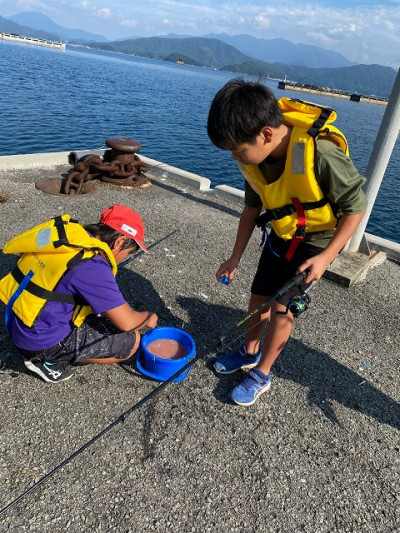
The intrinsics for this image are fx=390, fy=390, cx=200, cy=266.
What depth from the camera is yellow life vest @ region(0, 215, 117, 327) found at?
2537mm

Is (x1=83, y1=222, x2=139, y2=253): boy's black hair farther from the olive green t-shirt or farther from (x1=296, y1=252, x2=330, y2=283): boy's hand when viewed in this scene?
the olive green t-shirt

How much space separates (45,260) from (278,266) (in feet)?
5.47

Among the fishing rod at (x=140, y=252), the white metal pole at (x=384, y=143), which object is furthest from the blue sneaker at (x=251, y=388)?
the white metal pole at (x=384, y=143)

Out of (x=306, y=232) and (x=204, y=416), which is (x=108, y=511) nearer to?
(x=204, y=416)

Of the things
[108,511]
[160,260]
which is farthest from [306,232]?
[160,260]

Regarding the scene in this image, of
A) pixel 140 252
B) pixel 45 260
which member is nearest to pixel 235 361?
pixel 45 260

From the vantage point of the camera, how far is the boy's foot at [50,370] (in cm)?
298

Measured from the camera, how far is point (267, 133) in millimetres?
2268

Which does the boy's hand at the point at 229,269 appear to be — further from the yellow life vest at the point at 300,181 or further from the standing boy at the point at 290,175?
the yellow life vest at the point at 300,181

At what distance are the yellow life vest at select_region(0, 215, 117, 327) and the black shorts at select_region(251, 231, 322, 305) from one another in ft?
3.91

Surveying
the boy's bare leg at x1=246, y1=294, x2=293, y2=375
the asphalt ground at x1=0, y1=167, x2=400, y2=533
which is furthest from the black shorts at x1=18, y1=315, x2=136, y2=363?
the boy's bare leg at x1=246, y1=294, x2=293, y2=375

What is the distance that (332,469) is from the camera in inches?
108

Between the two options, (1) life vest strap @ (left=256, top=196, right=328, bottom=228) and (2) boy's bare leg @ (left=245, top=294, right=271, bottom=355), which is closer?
(1) life vest strap @ (left=256, top=196, right=328, bottom=228)

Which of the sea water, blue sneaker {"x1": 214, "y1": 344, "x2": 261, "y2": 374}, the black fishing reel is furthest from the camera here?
the sea water
